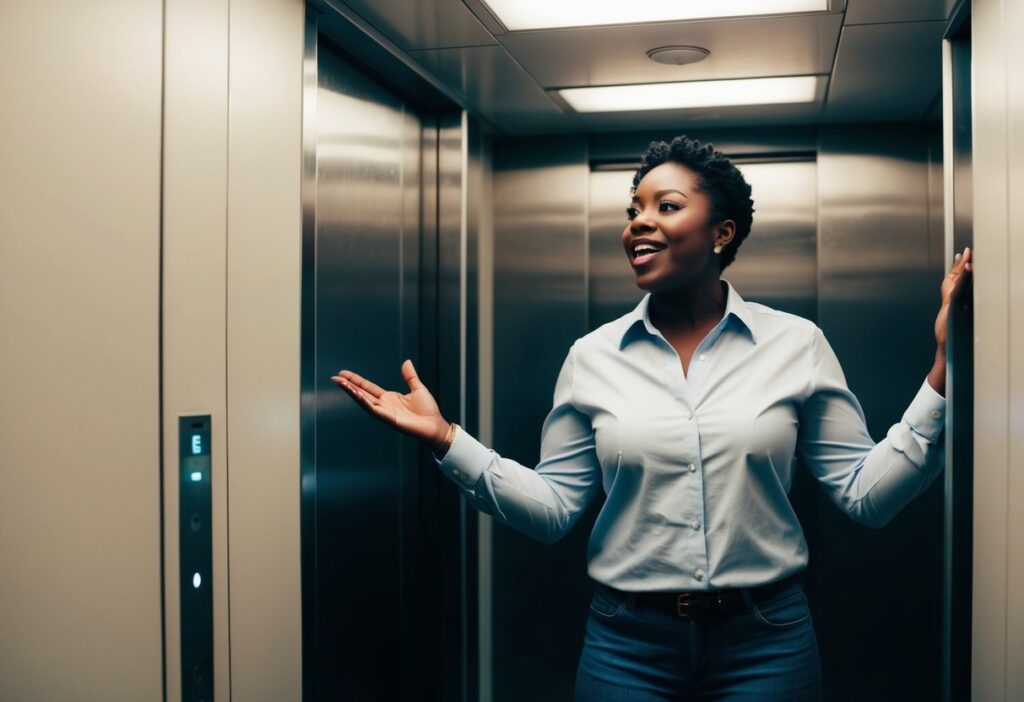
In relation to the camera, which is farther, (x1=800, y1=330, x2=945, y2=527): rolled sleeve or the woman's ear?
the woman's ear

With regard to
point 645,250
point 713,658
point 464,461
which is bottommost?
point 713,658

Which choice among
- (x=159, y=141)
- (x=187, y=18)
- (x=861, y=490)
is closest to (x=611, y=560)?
(x=861, y=490)

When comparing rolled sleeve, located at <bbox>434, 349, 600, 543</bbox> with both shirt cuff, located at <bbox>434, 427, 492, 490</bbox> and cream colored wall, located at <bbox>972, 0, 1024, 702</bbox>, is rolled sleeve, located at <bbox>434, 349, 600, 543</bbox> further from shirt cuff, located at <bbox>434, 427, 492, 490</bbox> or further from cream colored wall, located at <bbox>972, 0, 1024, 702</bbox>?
cream colored wall, located at <bbox>972, 0, 1024, 702</bbox>

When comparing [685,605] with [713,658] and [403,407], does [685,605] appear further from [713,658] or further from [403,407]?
[403,407]

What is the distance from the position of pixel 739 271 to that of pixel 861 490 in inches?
49.1

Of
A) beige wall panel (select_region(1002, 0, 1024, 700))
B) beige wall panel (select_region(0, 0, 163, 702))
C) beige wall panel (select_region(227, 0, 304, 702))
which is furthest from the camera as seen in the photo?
beige wall panel (select_region(227, 0, 304, 702))

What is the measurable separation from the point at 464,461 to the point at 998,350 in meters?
1.06

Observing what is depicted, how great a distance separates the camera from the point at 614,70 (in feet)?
8.44

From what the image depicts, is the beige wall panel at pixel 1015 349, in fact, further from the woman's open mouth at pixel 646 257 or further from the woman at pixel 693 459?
the woman's open mouth at pixel 646 257

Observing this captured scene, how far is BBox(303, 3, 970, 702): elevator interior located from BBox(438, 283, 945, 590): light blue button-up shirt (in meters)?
0.65

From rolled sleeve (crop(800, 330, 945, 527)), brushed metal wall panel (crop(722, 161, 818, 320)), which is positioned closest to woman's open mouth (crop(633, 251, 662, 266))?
rolled sleeve (crop(800, 330, 945, 527))

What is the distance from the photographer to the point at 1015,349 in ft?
5.23

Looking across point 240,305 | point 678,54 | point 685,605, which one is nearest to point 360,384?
point 240,305

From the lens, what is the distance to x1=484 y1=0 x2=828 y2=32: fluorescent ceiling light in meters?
2.10
